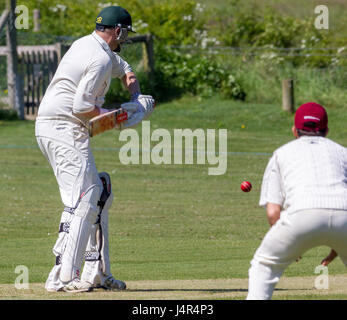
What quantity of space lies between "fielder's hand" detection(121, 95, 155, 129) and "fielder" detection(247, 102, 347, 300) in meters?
2.20

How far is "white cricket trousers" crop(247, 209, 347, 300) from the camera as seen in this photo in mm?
5324

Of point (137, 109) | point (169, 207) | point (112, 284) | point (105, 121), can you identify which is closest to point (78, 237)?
point (112, 284)

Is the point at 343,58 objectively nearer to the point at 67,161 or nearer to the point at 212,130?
the point at 212,130

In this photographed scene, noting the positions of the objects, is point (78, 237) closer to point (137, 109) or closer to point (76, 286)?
point (76, 286)

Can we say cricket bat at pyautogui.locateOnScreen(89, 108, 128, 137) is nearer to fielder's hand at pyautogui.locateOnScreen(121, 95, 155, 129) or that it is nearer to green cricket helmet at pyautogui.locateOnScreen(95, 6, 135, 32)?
fielder's hand at pyautogui.locateOnScreen(121, 95, 155, 129)

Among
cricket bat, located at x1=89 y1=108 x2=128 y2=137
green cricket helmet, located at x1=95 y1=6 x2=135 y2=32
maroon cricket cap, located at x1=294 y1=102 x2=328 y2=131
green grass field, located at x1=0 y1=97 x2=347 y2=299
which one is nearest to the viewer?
maroon cricket cap, located at x1=294 y1=102 x2=328 y2=131

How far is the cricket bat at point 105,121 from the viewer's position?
23.9 feet

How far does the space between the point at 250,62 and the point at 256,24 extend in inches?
157

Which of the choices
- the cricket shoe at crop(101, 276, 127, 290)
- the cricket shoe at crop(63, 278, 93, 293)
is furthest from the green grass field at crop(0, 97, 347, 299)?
the cricket shoe at crop(101, 276, 127, 290)

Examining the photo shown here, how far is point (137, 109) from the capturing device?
25.2 ft

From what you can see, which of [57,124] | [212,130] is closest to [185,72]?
[212,130]

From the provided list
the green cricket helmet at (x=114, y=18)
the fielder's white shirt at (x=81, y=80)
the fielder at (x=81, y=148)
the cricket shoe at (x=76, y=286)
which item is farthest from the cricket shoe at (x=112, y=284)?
the green cricket helmet at (x=114, y=18)

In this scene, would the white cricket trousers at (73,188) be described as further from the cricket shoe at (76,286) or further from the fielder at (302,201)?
the fielder at (302,201)

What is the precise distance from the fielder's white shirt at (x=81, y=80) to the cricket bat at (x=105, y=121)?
0.39ft
